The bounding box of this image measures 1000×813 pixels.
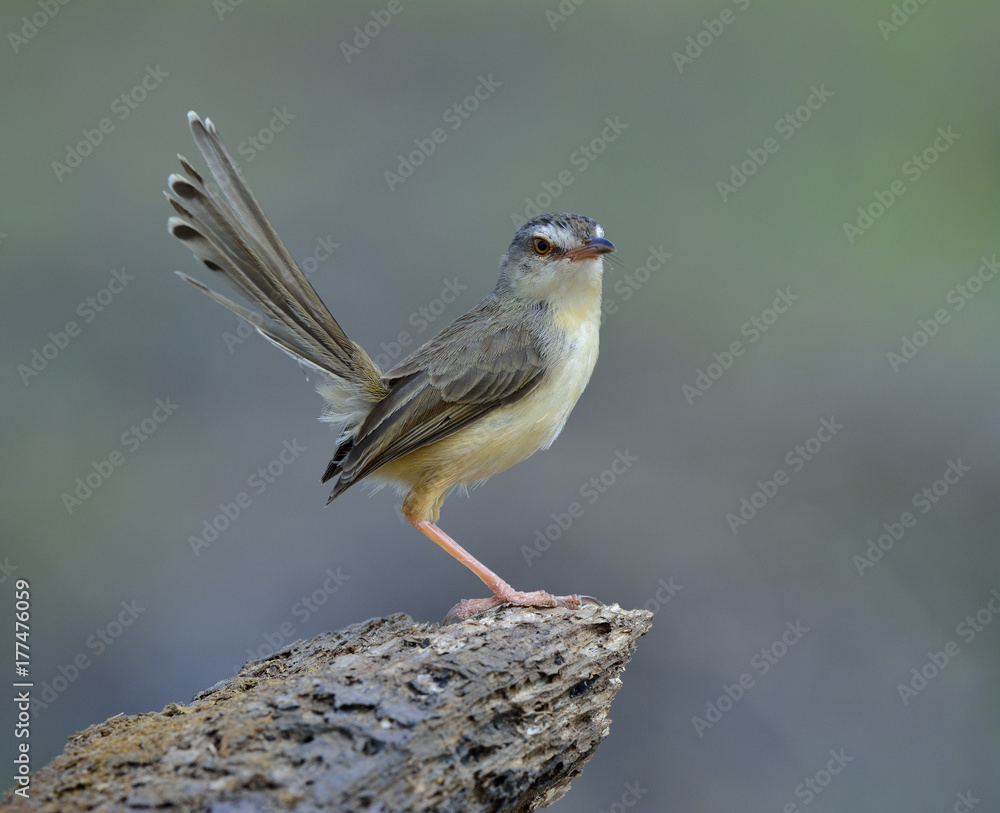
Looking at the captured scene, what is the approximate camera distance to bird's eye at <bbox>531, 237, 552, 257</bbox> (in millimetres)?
6176

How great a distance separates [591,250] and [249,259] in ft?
7.70

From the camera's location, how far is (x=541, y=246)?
6223mm

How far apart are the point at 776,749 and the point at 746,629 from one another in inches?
47.2

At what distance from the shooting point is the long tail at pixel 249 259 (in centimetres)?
539

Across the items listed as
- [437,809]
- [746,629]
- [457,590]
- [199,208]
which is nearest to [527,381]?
[199,208]


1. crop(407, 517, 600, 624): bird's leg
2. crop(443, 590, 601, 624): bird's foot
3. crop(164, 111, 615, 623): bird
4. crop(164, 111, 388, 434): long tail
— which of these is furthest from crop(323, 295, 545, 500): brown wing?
crop(443, 590, 601, 624): bird's foot

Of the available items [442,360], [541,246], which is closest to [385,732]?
[442,360]

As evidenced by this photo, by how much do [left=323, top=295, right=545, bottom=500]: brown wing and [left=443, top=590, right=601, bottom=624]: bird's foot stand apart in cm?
116

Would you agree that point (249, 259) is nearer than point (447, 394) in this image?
Yes

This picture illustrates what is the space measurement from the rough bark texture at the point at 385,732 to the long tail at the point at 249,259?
6.99 ft

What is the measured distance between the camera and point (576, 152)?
1159 centimetres

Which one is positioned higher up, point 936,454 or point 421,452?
point 936,454

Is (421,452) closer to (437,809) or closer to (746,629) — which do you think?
(437,809)

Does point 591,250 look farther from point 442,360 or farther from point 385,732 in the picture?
point 385,732
